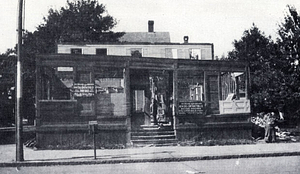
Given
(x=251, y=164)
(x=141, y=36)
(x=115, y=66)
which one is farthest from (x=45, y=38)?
(x=251, y=164)

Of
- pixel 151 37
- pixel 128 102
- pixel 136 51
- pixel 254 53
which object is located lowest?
pixel 128 102

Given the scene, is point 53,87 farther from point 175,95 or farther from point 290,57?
point 290,57

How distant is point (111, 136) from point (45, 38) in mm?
31441

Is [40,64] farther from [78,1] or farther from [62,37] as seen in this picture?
[78,1]

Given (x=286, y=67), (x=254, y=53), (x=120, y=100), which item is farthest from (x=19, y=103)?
(x=254, y=53)

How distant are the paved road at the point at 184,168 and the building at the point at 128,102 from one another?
5281 millimetres

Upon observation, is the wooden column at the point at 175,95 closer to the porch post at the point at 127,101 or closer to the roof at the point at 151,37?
the porch post at the point at 127,101

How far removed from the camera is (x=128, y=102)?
18094 millimetres

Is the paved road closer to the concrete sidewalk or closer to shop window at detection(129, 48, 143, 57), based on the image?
the concrete sidewalk

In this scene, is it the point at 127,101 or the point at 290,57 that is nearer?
the point at 127,101

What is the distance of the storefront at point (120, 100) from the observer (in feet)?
56.4

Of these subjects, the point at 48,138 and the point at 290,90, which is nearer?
the point at 48,138

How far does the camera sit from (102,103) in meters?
17.9

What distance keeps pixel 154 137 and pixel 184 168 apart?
6888 mm
